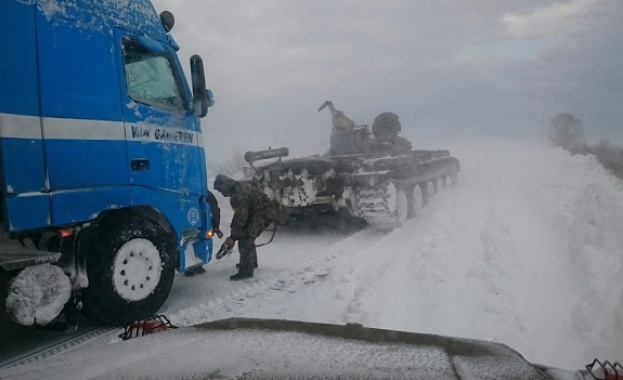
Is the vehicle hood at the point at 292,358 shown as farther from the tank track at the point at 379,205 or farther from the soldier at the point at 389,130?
the soldier at the point at 389,130

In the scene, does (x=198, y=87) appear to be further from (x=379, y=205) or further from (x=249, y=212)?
(x=379, y=205)

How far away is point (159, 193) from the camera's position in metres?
4.28

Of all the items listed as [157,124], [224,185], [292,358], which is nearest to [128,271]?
[157,124]

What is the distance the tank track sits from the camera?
7492 millimetres

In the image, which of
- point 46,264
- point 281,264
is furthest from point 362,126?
point 46,264

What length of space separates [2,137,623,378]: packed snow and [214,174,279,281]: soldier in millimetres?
241

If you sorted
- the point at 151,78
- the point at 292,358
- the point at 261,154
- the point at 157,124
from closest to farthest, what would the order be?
the point at 292,358, the point at 157,124, the point at 151,78, the point at 261,154

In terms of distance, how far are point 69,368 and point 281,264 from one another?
15.4 ft

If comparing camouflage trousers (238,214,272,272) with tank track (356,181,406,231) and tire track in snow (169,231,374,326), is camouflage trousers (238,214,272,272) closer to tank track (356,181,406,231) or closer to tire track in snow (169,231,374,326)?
tire track in snow (169,231,374,326)

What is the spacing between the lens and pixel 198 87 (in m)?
4.52

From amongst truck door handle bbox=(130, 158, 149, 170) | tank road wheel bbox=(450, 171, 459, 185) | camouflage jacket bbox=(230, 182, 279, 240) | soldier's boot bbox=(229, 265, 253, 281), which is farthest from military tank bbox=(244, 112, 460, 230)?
tank road wheel bbox=(450, 171, 459, 185)

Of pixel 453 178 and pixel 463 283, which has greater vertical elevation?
pixel 453 178

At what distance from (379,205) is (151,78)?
4384mm

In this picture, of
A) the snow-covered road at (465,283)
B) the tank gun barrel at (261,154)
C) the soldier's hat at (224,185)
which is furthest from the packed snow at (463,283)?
the tank gun barrel at (261,154)
